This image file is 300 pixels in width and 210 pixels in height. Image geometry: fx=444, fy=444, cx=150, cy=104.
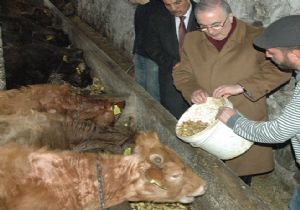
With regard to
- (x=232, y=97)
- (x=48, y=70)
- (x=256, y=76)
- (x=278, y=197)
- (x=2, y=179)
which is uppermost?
(x=256, y=76)

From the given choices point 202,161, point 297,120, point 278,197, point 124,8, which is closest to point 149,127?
point 202,161

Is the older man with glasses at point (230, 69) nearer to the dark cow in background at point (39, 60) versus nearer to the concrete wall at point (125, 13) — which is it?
the concrete wall at point (125, 13)

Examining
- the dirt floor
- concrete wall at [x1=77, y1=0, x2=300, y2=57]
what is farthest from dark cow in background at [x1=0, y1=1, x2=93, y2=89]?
the dirt floor

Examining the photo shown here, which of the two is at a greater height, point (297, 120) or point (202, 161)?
point (297, 120)

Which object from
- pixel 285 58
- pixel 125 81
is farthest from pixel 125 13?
pixel 285 58

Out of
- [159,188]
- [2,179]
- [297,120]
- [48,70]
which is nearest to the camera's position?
[297,120]

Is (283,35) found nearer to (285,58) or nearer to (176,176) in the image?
(285,58)

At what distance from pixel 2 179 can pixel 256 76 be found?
249 centimetres

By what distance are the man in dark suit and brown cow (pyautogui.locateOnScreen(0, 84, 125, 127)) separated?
0.87 m

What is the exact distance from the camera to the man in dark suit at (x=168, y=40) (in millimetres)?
4977

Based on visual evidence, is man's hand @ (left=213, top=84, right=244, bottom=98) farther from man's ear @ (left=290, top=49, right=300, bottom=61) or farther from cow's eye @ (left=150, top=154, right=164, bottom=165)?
man's ear @ (left=290, top=49, right=300, bottom=61)

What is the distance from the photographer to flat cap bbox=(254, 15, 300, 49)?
3.13 metres

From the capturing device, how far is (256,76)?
4137mm

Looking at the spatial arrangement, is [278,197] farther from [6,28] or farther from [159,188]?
[6,28]
